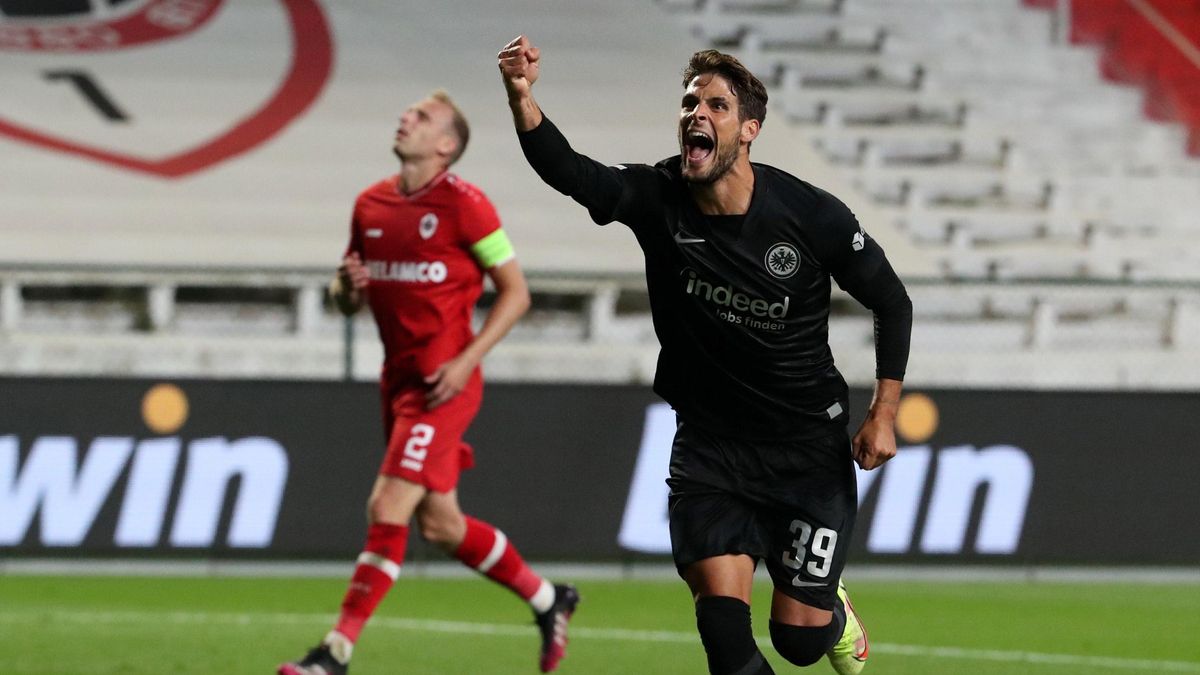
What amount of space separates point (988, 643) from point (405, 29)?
559 inches

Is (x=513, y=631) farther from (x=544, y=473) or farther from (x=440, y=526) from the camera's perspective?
(x=544, y=473)

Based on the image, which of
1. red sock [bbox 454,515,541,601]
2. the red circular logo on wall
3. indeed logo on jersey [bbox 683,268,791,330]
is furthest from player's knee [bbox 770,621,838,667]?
the red circular logo on wall

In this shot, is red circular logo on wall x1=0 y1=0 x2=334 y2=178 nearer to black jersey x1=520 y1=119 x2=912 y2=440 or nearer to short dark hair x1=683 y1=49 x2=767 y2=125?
black jersey x1=520 y1=119 x2=912 y2=440

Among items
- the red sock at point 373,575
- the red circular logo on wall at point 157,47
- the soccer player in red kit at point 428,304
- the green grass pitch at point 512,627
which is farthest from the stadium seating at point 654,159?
the red sock at point 373,575

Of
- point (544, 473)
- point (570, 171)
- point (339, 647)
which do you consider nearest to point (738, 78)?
point (570, 171)

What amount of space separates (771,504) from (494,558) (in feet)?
7.42

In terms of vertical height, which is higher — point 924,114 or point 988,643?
point 924,114

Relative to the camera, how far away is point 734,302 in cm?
519

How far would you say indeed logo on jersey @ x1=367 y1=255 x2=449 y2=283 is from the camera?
7195mm

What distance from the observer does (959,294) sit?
18266 mm

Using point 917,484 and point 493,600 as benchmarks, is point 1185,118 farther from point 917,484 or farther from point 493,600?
point 493,600

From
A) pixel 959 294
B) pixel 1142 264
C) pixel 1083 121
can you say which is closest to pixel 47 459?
pixel 959 294

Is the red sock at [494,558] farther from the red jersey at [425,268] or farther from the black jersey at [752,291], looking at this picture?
the black jersey at [752,291]

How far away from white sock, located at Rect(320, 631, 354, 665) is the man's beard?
7.73ft
